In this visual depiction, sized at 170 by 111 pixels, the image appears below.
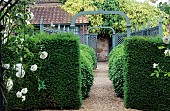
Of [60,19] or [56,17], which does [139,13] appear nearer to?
[60,19]

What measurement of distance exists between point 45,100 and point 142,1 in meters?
16.8

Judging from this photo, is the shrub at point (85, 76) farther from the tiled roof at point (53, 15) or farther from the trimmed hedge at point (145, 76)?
the tiled roof at point (53, 15)

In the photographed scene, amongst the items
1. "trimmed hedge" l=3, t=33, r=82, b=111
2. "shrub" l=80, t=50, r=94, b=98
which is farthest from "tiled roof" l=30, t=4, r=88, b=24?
"trimmed hedge" l=3, t=33, r=82, b=111

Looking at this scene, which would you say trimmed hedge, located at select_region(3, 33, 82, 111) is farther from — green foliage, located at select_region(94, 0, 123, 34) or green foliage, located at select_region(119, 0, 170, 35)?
green foliage, located at select_region(119, 0, 170, 35)

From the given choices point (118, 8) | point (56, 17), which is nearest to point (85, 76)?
point (56, 17)

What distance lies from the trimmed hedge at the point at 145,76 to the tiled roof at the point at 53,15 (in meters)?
12.9

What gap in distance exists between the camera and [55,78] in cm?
592

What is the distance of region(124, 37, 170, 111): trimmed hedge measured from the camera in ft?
19.2

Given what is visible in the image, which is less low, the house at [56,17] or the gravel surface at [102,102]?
the house at [56,17]

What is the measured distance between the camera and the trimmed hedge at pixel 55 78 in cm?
585

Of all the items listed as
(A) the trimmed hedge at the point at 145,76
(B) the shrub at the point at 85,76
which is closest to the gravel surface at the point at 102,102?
(B) the shrub at the point at 85,76

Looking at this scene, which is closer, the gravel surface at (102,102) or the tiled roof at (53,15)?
the gravel surface at (102,102)

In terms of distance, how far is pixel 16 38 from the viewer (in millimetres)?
2279

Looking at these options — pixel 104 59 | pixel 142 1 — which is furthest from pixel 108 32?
pixel 142 1
